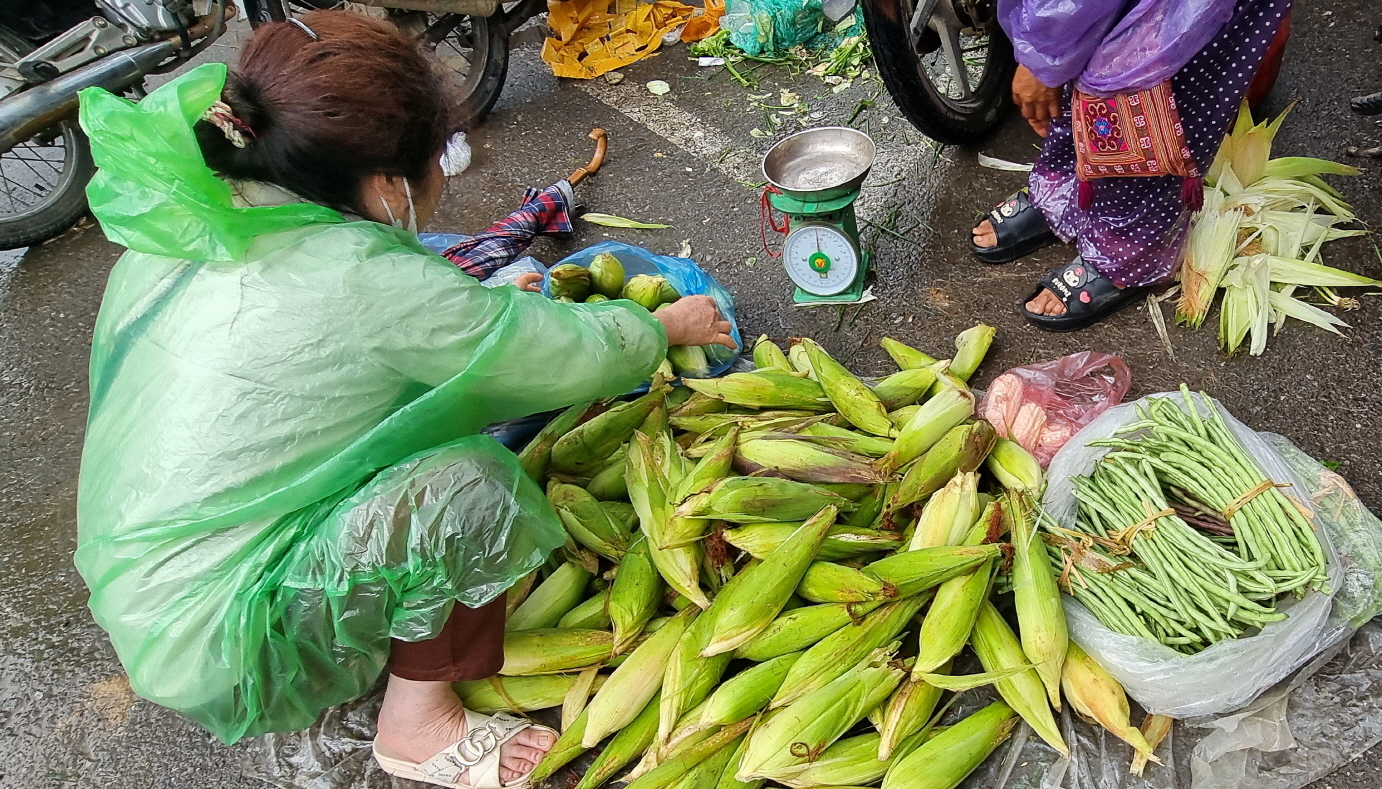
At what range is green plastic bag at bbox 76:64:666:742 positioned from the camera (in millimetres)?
1632

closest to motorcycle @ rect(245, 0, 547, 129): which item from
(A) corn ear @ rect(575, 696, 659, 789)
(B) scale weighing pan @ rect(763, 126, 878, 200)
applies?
(B) scale weighing pan @ rect(763, 126, 878, 200)

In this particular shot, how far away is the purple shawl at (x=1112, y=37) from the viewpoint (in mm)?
2115

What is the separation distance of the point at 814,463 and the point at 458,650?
945 mm

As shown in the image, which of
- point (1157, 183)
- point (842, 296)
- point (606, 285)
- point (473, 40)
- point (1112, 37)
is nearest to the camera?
point (1112, 37)

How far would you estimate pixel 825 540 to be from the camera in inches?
79.9

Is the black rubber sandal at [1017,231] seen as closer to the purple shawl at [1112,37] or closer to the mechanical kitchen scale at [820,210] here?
the mechanical kitchen scale at [820,210]

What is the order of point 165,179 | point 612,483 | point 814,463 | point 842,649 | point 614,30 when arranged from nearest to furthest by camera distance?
point 165,179
point 842,649
point 814,463
point 612,483
point 614,30

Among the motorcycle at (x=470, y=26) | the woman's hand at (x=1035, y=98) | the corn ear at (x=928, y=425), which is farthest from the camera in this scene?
the motorcycle at (x=470, y=26)

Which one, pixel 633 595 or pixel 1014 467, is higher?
pixel 1014 467

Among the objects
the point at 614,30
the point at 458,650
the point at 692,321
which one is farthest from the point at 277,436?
the point at 614,30

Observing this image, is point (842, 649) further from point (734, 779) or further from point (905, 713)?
point (734, 779)

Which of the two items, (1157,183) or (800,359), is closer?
(1157,183)

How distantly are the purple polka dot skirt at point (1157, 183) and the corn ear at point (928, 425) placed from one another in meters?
0.85

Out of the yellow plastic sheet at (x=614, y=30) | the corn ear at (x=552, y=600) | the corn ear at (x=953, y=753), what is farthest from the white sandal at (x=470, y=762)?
the yellow plastic sheet at (x=614, y=30)
